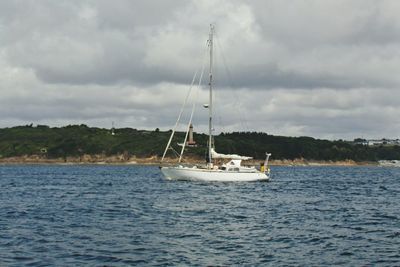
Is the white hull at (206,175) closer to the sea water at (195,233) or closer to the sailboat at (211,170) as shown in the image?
the sailboat at (211,170)

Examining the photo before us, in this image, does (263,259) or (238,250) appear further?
(238,250)

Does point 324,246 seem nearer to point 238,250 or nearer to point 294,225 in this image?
point 238,250

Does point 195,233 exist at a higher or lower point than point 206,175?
lower

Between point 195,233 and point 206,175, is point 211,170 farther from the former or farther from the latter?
point 195,233

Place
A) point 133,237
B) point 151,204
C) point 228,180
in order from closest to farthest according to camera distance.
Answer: point 133,237 < point 151,204 < point 228,180

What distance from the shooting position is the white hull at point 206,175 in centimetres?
9175

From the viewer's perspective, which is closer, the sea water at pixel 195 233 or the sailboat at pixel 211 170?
the sea water at pixel 195 233

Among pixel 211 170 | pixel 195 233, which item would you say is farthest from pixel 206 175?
pixel 195 233

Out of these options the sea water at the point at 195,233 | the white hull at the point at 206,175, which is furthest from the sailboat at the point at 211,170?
the sea water at the point at 195,233

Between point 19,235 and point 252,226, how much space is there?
1652 cm

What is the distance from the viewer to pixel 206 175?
91.9 meters

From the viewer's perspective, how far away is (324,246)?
3384cm

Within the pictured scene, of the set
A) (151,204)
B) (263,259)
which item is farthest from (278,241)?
(151,204)

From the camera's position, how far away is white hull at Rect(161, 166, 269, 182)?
91750 mm
